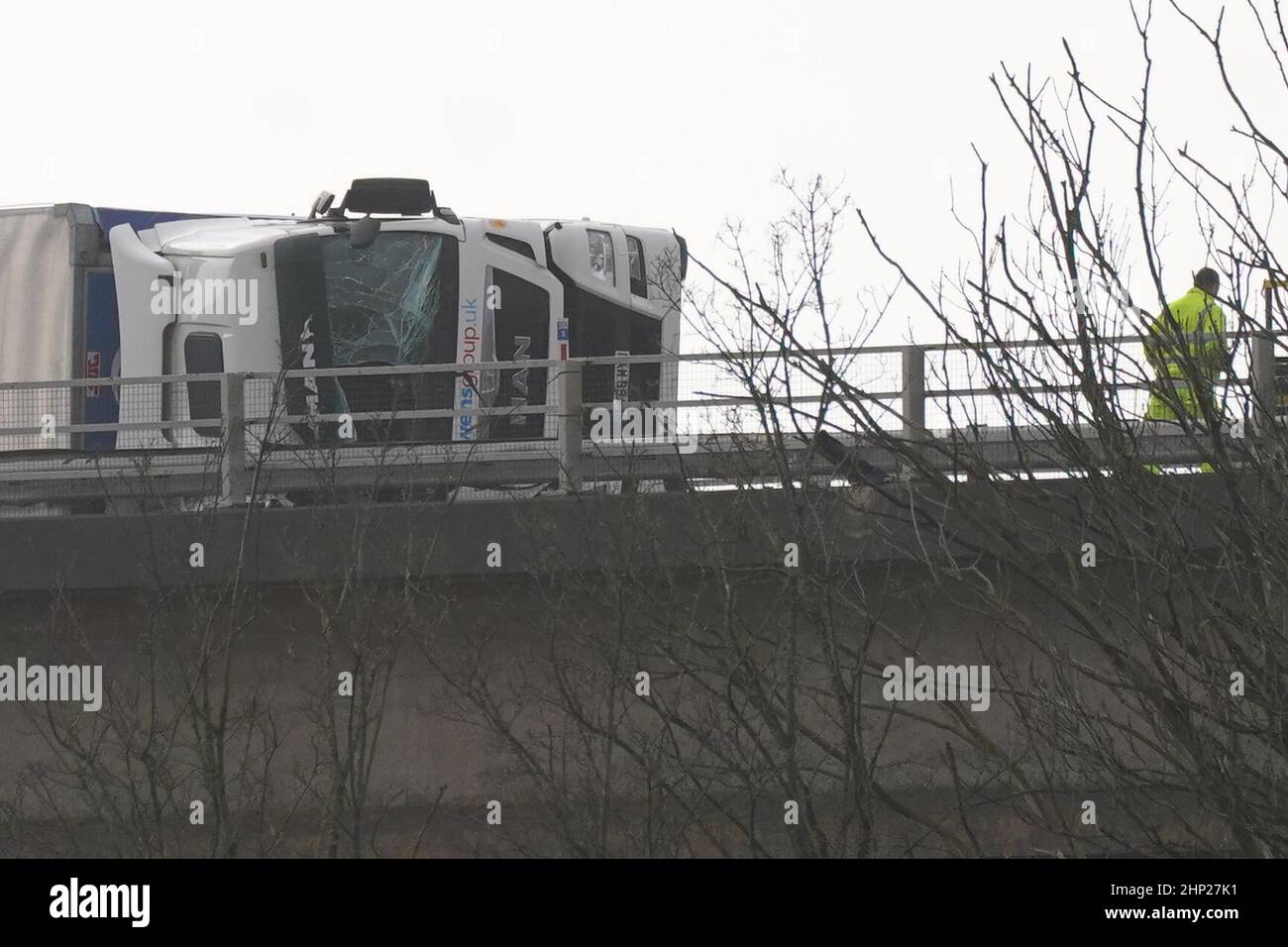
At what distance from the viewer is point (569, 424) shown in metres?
11.2

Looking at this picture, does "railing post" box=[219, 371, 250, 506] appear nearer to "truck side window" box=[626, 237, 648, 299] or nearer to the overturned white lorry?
the overturned white lorry

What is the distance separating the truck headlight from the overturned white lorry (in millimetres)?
18

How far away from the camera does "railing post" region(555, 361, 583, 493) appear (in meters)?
11.1

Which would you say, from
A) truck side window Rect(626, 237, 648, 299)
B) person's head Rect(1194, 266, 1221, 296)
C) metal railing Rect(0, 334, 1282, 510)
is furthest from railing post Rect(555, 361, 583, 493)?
person's head Rect(1194, 266, 1221, 296)

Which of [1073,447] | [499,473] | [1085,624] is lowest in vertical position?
[1085,624]

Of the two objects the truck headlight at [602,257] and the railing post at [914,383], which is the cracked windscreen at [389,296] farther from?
the railing post at [914,383]

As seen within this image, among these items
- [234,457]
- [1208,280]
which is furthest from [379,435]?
[1208,280]

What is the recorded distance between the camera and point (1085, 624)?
4184 mm

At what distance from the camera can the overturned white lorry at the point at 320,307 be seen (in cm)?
1275

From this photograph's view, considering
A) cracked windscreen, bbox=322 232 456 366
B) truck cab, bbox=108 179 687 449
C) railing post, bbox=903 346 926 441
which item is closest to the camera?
railing post, bbox=903 346 926 441

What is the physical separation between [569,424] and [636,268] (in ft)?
14.0
